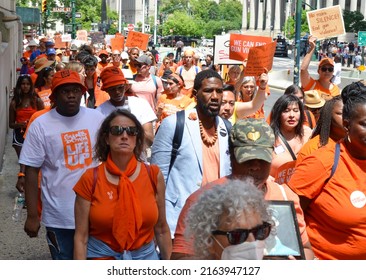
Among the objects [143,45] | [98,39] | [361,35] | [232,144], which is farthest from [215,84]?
[361,35]

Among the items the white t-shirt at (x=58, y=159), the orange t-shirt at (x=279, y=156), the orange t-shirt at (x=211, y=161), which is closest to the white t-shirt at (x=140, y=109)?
the orange t-shirt at (x=279, y=156)

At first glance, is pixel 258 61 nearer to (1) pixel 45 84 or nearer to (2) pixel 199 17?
(1) pixel 45 84

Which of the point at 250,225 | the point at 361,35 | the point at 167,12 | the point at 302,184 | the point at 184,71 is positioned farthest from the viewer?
the point at 167,12

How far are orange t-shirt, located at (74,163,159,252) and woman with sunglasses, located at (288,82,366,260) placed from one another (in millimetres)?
837

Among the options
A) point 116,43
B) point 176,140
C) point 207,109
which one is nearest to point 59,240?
point 176,140

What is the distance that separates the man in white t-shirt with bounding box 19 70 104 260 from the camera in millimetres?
5887

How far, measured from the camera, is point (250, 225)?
323 centimetres

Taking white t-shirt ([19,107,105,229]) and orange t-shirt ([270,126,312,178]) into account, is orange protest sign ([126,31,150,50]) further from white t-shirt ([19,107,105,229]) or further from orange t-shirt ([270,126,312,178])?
white t-shirt ([19,107,105,229])

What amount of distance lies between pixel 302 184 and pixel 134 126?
1.05 meters

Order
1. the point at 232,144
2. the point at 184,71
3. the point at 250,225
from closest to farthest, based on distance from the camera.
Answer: the point at 250,225
the point at 232,144
the point at 184,71

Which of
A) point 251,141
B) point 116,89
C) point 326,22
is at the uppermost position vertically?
point 326,22

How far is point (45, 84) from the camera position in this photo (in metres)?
11.7

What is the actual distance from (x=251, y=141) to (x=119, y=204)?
3.31 feet

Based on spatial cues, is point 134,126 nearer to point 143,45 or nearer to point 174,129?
point 174,129
